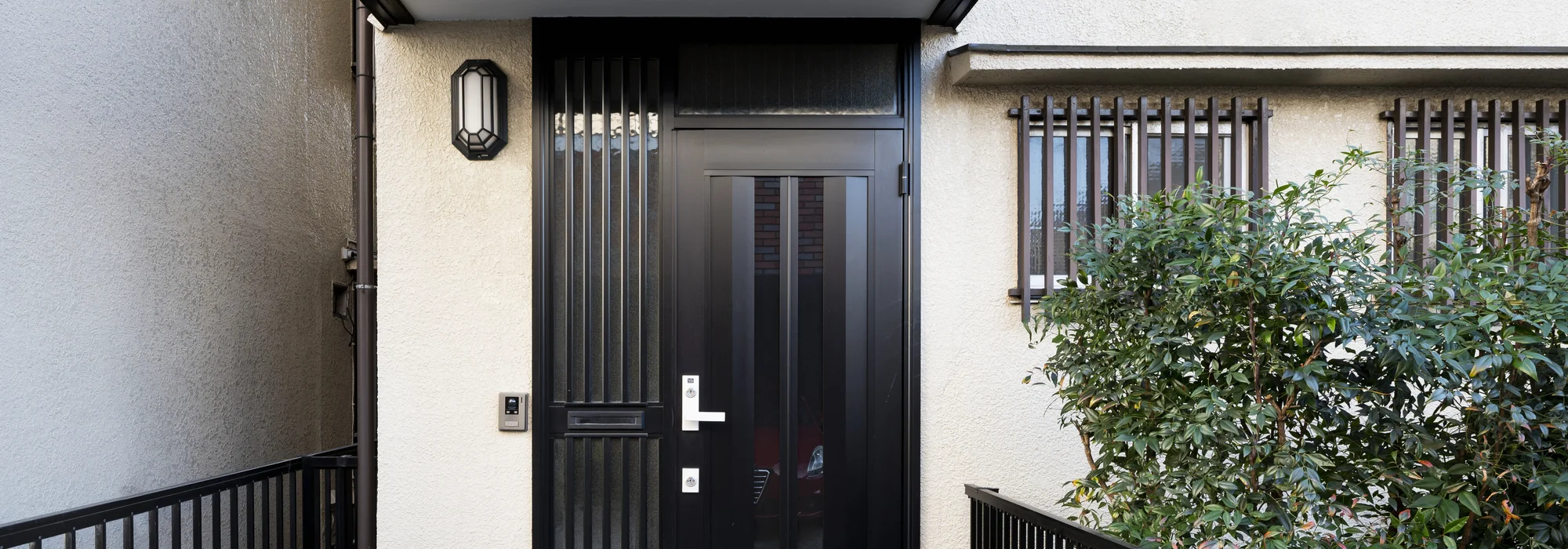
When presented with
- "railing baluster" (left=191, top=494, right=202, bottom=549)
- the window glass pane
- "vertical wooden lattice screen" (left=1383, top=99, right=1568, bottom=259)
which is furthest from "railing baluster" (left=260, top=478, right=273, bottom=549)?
"vertical wooden lattice screen" (left=1383, top=99, right=1568, bottom=259)

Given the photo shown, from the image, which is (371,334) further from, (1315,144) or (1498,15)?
(1498,15)

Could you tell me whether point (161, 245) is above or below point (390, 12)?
below

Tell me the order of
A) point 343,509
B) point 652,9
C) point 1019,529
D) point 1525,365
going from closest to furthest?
point 1525,365
point 1019,529
point 652,9
point 343,509

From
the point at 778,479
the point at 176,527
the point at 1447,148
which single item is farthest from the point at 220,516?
the point at 1447,148

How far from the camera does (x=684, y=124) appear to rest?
284 cm

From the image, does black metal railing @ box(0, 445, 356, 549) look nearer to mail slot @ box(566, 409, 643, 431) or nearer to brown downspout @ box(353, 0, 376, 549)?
brown downspout @ box(353, 0, 376, 549)

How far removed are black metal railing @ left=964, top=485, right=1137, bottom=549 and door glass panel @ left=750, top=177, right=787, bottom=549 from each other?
0.75m

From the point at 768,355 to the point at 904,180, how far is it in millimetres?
880

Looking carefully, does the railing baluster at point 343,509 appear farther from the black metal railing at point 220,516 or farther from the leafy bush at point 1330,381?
the leafy bush at point 1330,381

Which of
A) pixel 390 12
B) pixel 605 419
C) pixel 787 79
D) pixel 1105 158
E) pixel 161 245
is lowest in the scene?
pixel 605 419

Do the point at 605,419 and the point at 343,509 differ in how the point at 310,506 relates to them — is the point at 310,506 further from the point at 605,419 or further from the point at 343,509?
the point at 605,419

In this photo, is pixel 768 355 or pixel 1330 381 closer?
pixel 1330 381

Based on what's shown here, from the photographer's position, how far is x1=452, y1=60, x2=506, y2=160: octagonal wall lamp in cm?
277

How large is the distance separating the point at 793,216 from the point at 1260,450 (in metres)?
1.70
